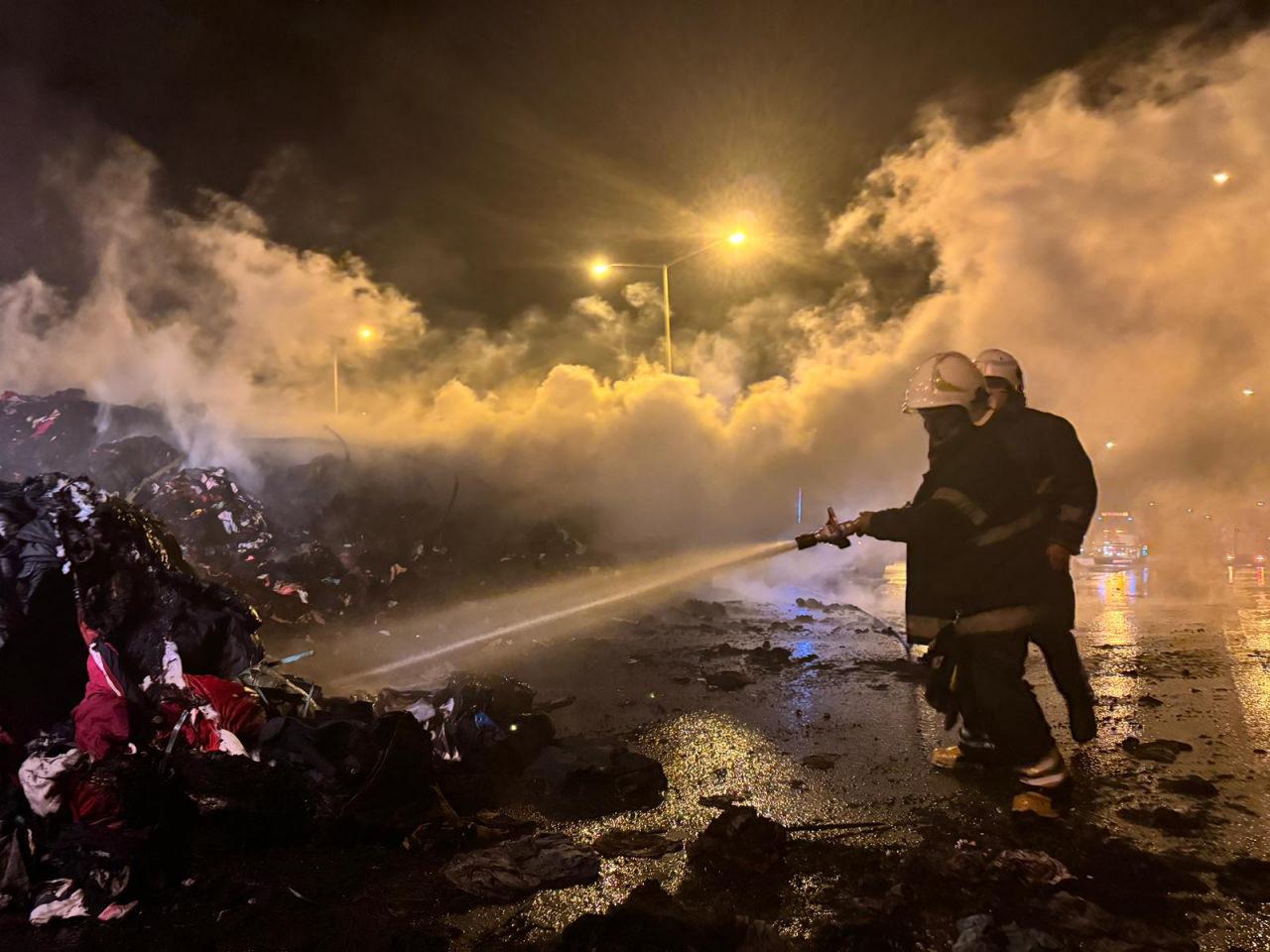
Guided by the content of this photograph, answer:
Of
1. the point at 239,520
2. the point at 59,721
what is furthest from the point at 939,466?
the point at 239,520

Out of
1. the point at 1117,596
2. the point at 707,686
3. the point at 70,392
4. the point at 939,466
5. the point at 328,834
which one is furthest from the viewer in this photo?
the point at 1117,596

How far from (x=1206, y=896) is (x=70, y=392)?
13138mm

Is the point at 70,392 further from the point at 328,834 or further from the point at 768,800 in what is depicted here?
the point at 768,800

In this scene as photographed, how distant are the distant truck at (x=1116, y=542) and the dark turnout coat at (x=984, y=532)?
2396cm

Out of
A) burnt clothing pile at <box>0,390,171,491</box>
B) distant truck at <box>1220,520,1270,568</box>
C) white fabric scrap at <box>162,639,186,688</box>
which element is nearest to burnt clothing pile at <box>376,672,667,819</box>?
white fabric scrap at <box>162,639,186,688</box>

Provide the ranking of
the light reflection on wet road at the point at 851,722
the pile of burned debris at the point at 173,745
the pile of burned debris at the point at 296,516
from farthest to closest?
the pile of burned debris at the point at 296,516
the light reflection on wet road at the point at 851,722
the pile of burned debris at the point at 173,745

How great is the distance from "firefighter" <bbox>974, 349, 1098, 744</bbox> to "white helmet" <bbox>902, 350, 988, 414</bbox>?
260 mm

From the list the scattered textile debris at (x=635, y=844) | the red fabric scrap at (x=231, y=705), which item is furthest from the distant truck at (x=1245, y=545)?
the red fabric scrap at (x=231, y=705)

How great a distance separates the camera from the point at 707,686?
5.59m

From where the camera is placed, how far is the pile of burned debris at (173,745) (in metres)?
2.74

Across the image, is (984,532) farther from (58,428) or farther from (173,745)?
(58,428)

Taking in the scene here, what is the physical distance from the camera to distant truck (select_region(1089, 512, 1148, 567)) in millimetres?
23406

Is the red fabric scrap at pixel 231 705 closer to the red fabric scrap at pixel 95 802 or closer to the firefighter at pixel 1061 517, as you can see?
the red fabric scrap at pixel 95 802

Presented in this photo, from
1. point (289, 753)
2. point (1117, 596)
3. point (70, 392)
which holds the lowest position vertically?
point (1117, 596)
